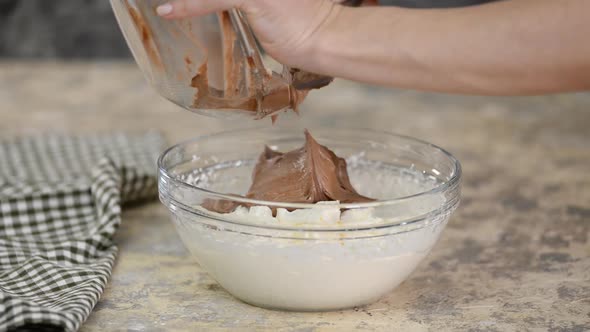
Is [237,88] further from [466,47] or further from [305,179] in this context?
[466,47]

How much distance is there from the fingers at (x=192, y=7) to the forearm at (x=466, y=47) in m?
0.15

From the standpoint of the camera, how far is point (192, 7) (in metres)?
1.19

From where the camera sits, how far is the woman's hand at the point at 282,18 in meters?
1.19

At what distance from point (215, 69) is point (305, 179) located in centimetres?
23

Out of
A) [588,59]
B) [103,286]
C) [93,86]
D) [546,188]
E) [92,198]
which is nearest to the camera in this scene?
[588,59]

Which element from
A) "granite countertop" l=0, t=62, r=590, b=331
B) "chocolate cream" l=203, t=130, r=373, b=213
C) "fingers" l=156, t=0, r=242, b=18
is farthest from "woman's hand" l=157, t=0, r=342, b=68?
"granite countertop" l=0, t=62, r=590, b=331

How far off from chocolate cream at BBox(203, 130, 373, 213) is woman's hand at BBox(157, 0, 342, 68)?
7.1 inches

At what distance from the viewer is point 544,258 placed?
5.02 ft

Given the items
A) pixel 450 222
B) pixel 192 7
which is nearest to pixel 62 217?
pixel 192 7

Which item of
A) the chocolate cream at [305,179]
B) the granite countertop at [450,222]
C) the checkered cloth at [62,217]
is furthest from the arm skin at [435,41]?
the checkered cloth at [62,217]

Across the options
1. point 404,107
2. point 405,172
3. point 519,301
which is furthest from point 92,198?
point 404,107

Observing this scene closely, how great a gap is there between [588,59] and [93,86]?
2109 millimetres

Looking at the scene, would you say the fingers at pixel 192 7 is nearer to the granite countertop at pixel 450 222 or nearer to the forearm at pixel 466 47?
the forearm at pixel 466 47

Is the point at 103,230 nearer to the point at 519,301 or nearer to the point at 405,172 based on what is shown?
the point at 405,172
